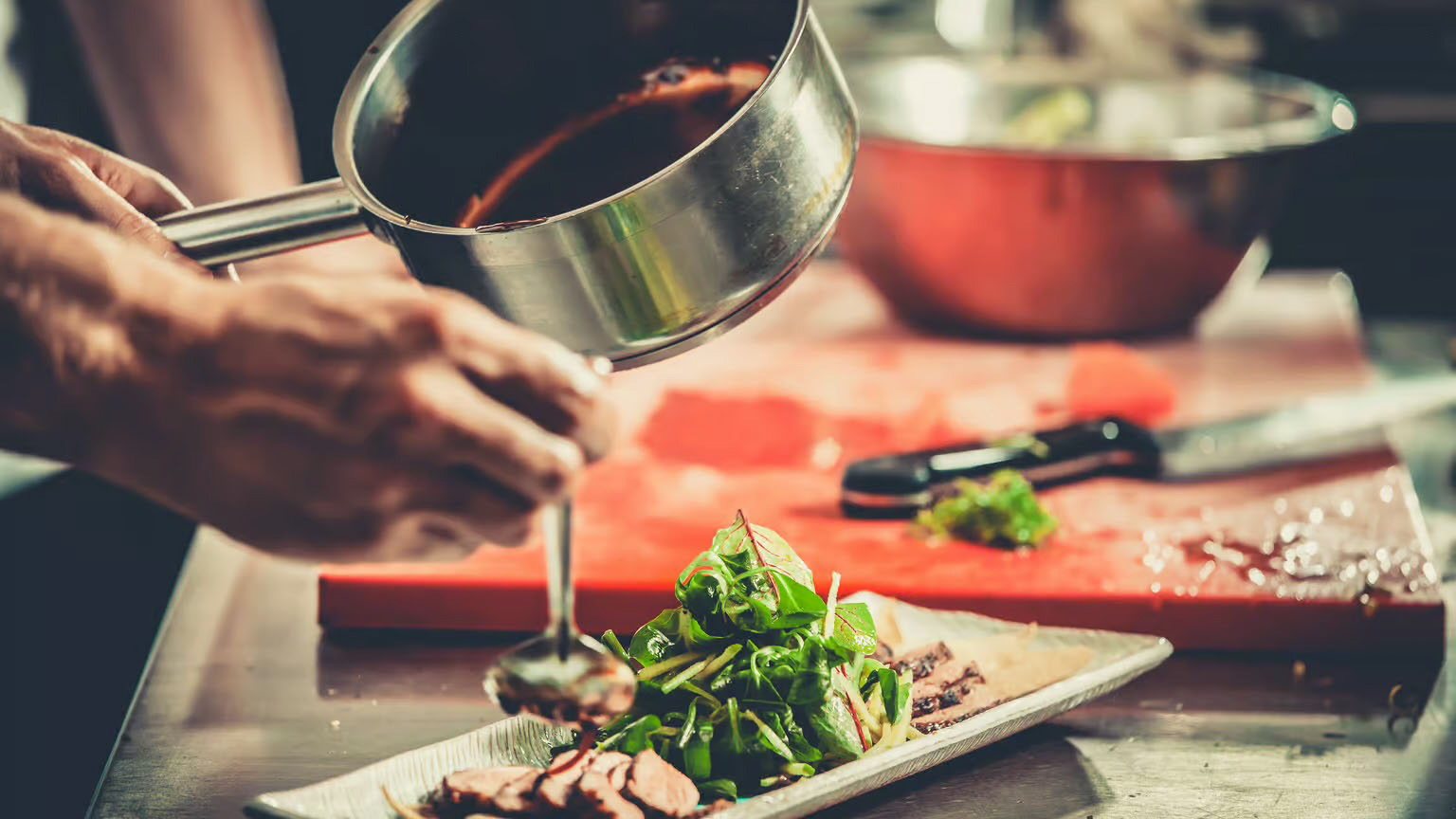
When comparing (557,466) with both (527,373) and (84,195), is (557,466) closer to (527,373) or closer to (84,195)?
(527,373)

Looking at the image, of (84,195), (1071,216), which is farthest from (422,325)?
(1071,216)

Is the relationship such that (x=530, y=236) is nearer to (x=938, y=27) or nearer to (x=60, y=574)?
(x=60, y=574)

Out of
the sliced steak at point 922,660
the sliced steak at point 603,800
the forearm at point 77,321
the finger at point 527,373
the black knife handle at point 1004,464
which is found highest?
the black knife handle at point 1004,464

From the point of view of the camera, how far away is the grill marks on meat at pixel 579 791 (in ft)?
2.85

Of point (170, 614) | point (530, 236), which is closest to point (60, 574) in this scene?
point (170, 614)

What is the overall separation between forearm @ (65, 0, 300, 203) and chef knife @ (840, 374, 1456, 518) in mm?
1301

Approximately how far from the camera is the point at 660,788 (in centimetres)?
89

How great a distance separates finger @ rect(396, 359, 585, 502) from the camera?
659 millimetres

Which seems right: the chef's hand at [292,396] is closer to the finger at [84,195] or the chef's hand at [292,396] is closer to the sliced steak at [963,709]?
the finger at [84,195]

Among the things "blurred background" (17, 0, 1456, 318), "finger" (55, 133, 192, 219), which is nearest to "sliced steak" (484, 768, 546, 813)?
"finger" (55, 133, 192, 219)

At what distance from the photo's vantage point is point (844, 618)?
1.05 m

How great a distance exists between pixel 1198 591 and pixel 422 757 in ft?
2.62

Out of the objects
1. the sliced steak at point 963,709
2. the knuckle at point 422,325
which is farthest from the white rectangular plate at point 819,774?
the knuckle at point 422,325

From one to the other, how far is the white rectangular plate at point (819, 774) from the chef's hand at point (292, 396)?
285 millimetres
